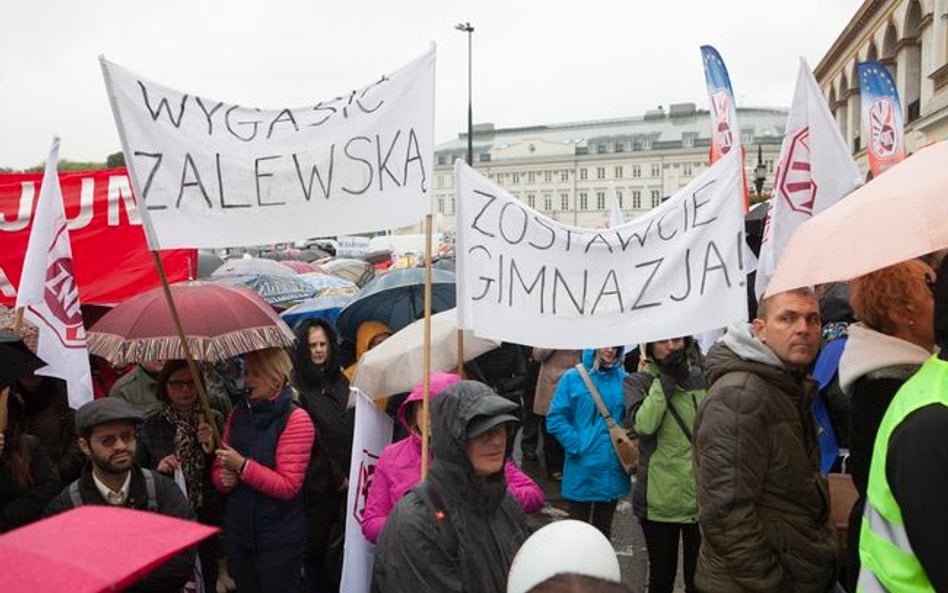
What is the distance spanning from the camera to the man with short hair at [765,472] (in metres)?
2.72

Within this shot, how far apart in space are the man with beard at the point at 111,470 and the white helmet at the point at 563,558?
1784 millimetres

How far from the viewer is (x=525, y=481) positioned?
3.42 meters

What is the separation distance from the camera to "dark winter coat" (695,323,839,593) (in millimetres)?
2721

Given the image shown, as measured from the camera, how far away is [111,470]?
3186 mm

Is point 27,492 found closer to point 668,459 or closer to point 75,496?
point 75,496

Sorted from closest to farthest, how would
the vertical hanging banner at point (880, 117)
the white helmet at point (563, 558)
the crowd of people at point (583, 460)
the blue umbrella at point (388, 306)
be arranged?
the white helmet at point (563, 558) < the crowd of people at point (583, 460) < the blue umbrella at point (388, 306) < the vertical hanging banner at point (880, 117)

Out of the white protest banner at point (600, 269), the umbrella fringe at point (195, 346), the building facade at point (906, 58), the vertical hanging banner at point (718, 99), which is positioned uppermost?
the building facade at point (906, 58)

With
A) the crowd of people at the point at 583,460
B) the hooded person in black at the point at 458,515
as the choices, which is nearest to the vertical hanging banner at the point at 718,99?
the crowd of people at the point at 583,460

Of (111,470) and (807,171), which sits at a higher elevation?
(807,171)

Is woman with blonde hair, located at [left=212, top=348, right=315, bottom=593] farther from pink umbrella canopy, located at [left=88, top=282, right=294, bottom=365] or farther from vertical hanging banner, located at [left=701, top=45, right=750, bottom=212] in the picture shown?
vertical hanging banner, located at [left=701, top=45, right=750, bottom=212]

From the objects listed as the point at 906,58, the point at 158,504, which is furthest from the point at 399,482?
the point at 906,58

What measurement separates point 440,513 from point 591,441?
94.7 inches

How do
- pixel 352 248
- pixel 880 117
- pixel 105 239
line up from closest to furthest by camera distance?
pixel 105 239, pixel 880 117, pixel 352 248

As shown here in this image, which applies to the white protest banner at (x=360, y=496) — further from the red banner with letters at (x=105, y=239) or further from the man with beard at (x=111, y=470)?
the red banner with letters at (x=105, y=239)
